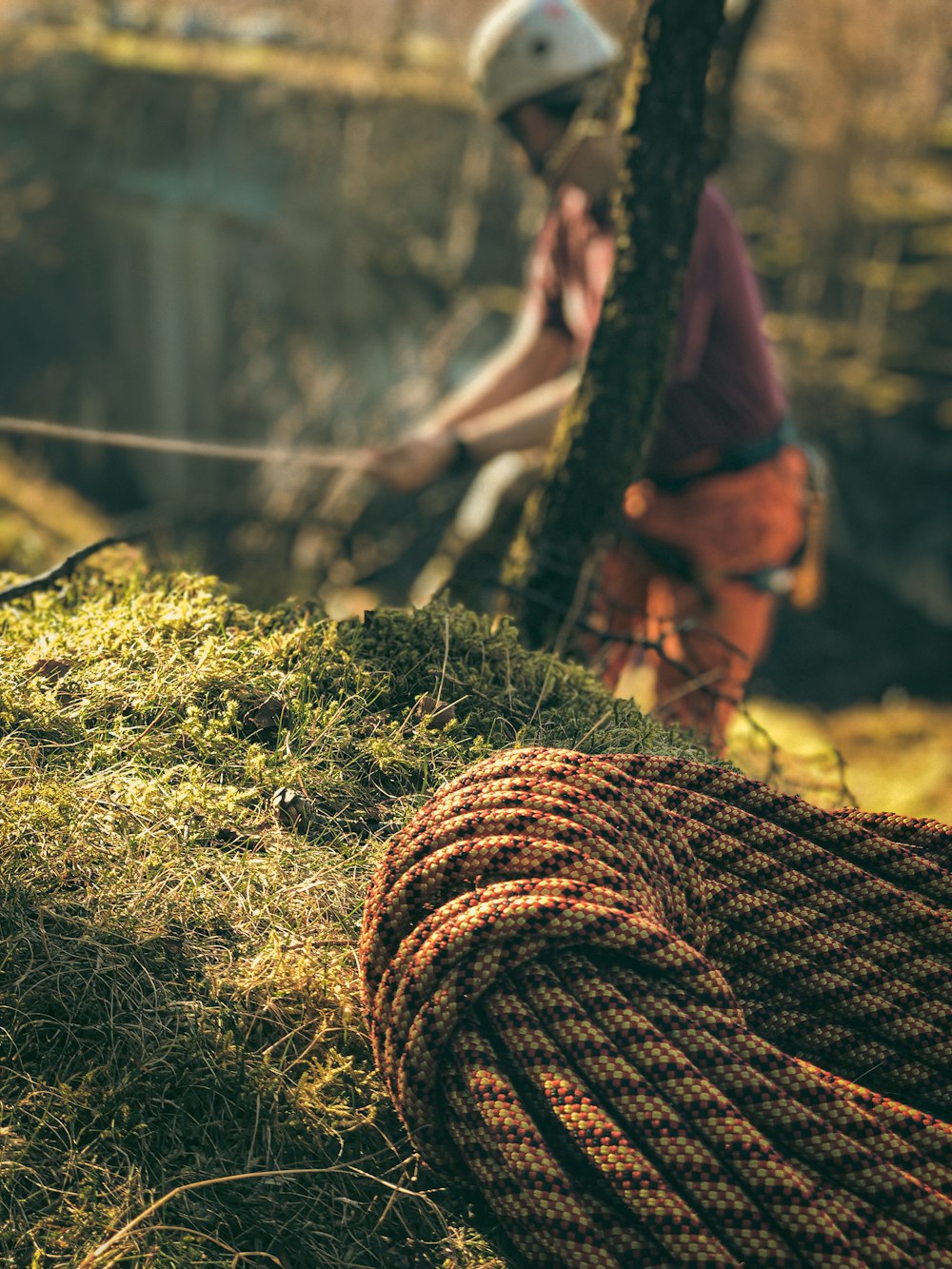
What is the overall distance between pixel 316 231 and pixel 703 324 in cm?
1472

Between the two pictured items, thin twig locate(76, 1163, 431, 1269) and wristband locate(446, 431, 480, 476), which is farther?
wristband locate(446, 431, 480, 476)

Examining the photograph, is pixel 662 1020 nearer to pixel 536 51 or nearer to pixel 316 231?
pixel 536 51

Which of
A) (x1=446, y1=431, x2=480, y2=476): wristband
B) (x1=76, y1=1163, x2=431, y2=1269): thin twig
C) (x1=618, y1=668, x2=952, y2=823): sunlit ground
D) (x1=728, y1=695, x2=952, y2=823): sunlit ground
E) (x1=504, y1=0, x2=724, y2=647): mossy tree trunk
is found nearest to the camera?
(x1=76, y1=1163, x2=431, y2=1269): thin twig

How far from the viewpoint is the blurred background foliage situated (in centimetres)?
1474

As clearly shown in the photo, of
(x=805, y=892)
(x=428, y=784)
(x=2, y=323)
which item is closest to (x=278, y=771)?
(x=428, y=784)

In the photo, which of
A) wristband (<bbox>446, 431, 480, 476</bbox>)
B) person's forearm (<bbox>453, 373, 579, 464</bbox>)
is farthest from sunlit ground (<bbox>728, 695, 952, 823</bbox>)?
wristband (<bbox>446, 431, 480, 476</bbox>)

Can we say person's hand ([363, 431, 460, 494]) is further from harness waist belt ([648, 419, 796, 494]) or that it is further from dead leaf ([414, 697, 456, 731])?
dead leaf ([414, 697, 456, 731])

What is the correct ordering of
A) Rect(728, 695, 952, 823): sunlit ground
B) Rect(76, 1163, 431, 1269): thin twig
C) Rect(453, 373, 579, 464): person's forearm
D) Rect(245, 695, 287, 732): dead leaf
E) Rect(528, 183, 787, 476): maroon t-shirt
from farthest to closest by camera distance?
Rect(728, 695, 952, 823): sunlit ground
Rect(453, 373, 579, 464): person's forearm
Rect(528, 183, 787, 476): maroon t-shirt
Rect(245, 695, 287, 732): dead leaf
Rect(76, 1163, 431, 1269): thin twig

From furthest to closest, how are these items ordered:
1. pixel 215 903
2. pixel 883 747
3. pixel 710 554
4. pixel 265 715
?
1. pixel 883 747
2. pixel 710 554
3. pixel 265 715
4. pixel 215 903

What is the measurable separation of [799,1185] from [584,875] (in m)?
0.48

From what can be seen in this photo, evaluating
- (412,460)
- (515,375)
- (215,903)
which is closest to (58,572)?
(215,903)

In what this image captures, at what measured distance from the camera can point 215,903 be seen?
5.94 ft

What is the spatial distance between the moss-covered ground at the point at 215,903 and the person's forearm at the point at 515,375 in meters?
2.22

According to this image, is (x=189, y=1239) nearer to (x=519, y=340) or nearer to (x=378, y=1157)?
(x=378, y=1157)
